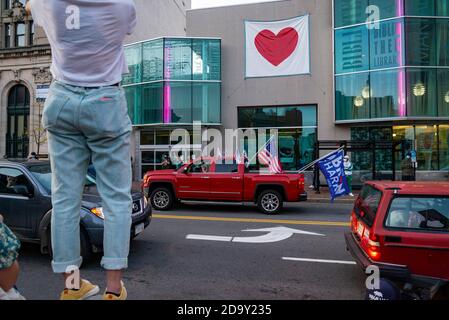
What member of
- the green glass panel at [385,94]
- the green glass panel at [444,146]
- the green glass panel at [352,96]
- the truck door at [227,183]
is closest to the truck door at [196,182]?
the truck door at [227,183]

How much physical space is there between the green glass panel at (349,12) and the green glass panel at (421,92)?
4.09 meters

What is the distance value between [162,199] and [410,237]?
8491mm

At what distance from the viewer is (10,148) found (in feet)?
106

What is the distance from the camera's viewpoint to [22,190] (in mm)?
5336

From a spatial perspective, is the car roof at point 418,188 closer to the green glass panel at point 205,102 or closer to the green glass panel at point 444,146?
the green glass panel at point 444,146

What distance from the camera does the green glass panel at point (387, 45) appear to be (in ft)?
60.0

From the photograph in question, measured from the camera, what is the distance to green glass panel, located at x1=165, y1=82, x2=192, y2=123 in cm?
2172

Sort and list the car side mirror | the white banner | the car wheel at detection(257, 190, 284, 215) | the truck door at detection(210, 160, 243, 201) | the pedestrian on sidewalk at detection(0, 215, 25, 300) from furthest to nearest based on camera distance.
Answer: the white banner
the truck door at detection(210, 160, 243, 201)
the car wheel at detection(257, 190, 284, 215)
the car side mirror
the pedestrian on sidewalk at detection(0, 215, 25, 300)

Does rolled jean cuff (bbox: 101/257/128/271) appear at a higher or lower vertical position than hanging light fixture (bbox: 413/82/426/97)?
lower

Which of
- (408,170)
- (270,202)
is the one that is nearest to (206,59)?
(408,170)

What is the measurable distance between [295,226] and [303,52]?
1515 cm

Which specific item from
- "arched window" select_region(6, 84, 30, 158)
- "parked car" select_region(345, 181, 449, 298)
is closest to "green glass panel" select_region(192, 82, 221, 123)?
"parked car" select_region(345, 181, 449, 298)

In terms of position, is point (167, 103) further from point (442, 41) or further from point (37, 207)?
point (37, 207)

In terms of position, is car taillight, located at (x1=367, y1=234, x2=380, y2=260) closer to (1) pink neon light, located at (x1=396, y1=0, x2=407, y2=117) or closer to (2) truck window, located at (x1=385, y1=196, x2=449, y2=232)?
(2) truck window, located at (x1=385, y1=196, x2=449, y2=232)
